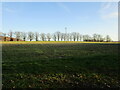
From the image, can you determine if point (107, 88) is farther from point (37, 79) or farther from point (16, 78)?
point (16, 78)

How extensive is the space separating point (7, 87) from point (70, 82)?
3877 millimetres

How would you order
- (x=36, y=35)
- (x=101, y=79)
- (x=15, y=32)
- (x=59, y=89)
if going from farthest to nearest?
(x=36, y=35)
(x=15, y=32)
(x=101, y=79)
(x=59, y=89)

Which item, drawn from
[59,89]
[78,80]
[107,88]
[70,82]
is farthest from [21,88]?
→ [107,88]

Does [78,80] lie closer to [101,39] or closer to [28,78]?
[28,78]

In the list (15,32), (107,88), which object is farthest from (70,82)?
(15,32)

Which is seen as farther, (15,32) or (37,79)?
(15,32)

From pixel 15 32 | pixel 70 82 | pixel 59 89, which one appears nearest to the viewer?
pixel 59 89

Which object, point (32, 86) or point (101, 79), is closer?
point (32, 86)

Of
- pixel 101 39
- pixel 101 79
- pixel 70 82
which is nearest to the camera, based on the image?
pixel 70 82

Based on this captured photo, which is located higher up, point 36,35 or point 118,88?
point 36,35

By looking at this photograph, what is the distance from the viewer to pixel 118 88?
688cm

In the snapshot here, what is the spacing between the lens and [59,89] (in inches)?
265

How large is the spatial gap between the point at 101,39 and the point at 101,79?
450 ft

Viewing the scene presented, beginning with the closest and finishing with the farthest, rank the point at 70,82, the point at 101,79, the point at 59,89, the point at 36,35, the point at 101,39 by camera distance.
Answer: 1. the point at 59,89
2. the point at 70,82
3. the point at 101,79
4. the point at 36,35
5. the point at 101,39
